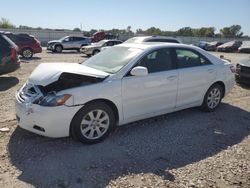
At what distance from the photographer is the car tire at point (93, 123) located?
14.3 ft

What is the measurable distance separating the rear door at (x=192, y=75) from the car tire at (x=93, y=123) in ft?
5.44

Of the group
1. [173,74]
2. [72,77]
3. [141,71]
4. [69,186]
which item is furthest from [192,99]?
[69,186]

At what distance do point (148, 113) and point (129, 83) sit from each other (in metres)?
0.75

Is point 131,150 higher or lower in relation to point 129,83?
lower

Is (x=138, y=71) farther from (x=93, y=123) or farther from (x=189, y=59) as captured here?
(x=189, y=59)

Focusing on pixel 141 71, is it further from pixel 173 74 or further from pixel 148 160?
pixel 148 160

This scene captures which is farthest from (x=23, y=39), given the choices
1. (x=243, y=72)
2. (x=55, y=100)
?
(x=55, y=100)

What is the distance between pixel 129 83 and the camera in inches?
188

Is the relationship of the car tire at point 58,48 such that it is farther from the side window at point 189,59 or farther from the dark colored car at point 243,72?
the side window at point 189,59

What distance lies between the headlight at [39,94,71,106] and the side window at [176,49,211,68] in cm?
250

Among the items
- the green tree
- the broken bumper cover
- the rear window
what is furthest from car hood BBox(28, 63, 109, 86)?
the green tree

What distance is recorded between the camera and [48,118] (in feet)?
13.5

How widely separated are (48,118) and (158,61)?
2.33m

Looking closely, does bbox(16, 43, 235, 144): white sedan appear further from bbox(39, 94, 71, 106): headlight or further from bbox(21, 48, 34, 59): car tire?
bbox(21, 48, 34, 59): car tire
